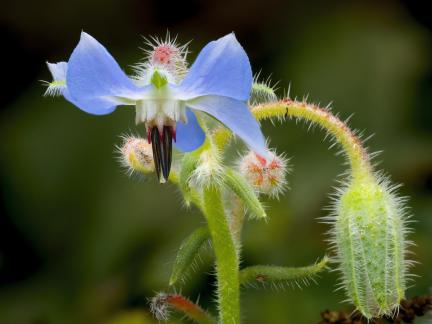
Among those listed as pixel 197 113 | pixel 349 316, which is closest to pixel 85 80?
pixel 197 113

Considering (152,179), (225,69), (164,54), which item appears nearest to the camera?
(225,69)

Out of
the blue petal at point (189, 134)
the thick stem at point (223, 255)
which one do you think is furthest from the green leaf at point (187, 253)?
the blue petal at point (189, 134)

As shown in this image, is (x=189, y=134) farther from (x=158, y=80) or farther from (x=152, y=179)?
(x=152, y=179)

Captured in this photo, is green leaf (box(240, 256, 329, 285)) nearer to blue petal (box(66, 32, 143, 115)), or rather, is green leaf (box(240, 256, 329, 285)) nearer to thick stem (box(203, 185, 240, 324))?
thick stem (box(203, 185, 240, 324))

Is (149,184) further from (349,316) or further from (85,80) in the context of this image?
(85,80)

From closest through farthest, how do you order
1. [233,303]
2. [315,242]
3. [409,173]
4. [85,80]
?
[85,80] < [233,303] < [315,242] < [409,173]

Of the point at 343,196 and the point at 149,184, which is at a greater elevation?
the point at 149,184

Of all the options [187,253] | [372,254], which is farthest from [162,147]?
[372,254]
